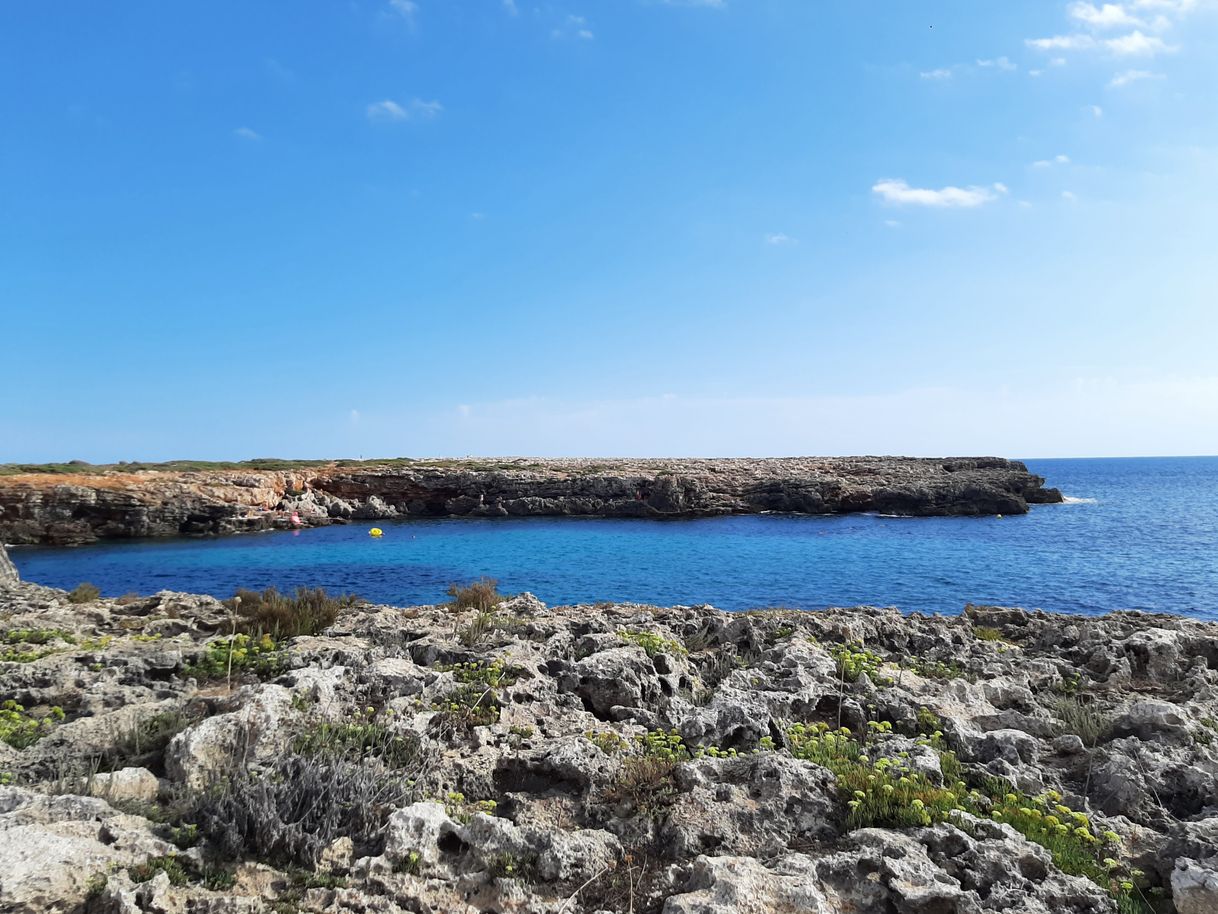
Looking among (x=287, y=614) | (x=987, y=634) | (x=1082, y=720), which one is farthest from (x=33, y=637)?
(x=987, y=634)

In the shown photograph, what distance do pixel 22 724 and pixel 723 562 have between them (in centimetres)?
2871

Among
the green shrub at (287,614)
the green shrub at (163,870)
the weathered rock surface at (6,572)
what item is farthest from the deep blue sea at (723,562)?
the green shrub at (163,870)

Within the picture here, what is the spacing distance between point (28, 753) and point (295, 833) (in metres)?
2.99

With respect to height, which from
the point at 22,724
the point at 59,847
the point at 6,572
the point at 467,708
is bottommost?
the point at 6,572

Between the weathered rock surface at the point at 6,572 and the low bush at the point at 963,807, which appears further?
the weathered rock surface at the point at 6,572

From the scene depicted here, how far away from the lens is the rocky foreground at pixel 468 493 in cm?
4484

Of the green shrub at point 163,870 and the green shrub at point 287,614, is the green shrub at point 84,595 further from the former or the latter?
the green shrub at point 163,870

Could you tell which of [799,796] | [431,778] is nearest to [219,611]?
[431,778]

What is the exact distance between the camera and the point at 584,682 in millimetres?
7559

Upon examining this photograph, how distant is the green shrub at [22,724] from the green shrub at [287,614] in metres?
3.10

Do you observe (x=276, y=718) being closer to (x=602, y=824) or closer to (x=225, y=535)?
(x=602, y=824)

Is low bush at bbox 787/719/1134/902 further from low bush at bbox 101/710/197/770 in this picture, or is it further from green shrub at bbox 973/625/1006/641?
green shrub at bbox 973/625/1006/641

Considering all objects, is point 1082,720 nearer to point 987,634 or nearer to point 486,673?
point 987,634

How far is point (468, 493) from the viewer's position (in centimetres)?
6044
